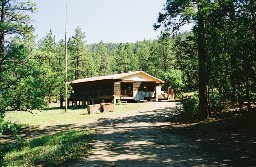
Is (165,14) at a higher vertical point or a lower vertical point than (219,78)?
higher

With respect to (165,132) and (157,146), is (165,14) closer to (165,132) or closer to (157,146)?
(165,132)

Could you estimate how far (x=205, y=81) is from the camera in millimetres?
17953

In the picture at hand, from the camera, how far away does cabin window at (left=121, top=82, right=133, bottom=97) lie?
40.9 meters

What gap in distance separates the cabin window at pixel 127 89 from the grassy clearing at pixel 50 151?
24.6 m

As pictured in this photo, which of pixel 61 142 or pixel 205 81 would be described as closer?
pixel 61 142

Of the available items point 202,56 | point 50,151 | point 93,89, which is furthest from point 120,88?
point 50,151

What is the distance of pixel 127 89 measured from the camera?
4156cm

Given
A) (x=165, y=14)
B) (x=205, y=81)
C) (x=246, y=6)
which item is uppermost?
(x=165, y=14)

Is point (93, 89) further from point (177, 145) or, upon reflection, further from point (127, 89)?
point (177, 145)

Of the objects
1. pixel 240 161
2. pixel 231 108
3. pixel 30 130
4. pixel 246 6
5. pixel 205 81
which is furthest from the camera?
pixel 30 130

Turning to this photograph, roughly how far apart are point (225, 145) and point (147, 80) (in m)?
31.1

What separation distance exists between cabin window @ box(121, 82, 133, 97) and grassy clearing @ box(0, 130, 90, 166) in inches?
968

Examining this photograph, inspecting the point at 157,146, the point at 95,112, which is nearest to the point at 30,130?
the point at 95,112

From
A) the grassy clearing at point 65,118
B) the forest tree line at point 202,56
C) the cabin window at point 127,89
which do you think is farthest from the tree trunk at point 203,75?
the cabin window at point 127,89
